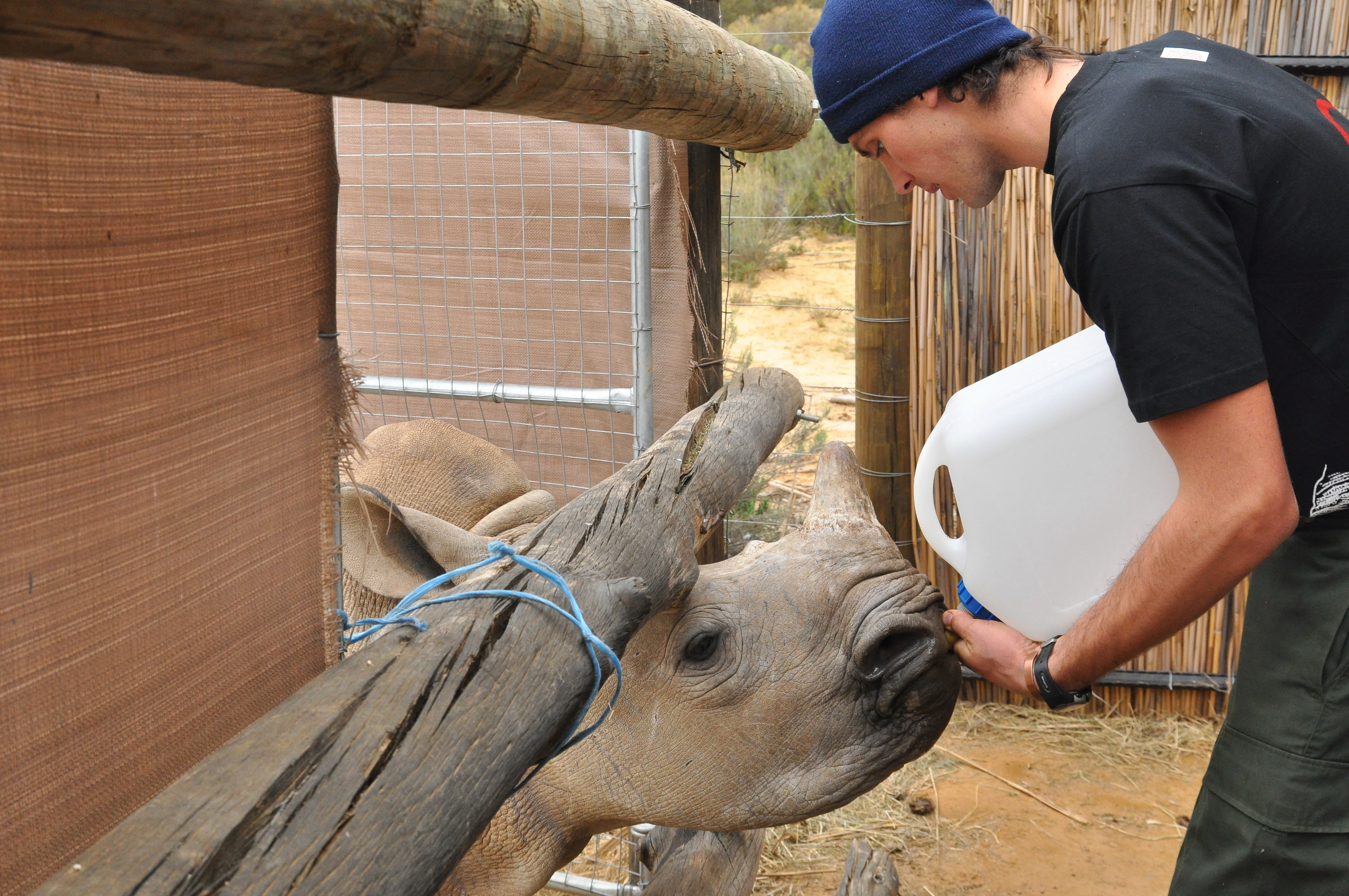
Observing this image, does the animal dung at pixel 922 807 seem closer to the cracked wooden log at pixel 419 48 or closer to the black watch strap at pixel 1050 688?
the black watch strap at pixel 1050 688

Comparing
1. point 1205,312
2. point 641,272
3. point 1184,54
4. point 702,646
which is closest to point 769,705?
point 702,646

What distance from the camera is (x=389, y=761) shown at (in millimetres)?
1103

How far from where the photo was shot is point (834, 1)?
199 cm

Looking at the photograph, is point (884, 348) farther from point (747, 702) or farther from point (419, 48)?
point (419, 48)

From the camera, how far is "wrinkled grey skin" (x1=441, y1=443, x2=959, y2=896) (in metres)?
2.12

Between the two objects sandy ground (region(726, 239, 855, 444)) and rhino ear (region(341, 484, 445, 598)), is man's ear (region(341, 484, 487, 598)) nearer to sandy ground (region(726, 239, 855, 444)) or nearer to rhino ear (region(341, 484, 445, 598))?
rhino ear (region(341, 484, 445, 598))

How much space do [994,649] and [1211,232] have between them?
3.15 feet

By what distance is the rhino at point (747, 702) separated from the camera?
2.12m

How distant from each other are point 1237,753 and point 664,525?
1227 millimetres

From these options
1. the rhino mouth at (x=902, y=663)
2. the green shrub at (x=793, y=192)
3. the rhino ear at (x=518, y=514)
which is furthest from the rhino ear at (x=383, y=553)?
the green shrub at (x=793, y=192)

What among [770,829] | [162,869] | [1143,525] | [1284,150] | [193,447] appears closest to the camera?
[162,869]

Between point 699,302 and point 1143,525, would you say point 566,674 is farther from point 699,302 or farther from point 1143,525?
point 699,302

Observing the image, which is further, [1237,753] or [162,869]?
[1237,753]

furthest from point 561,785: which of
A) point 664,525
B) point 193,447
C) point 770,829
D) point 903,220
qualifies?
point 903,220
